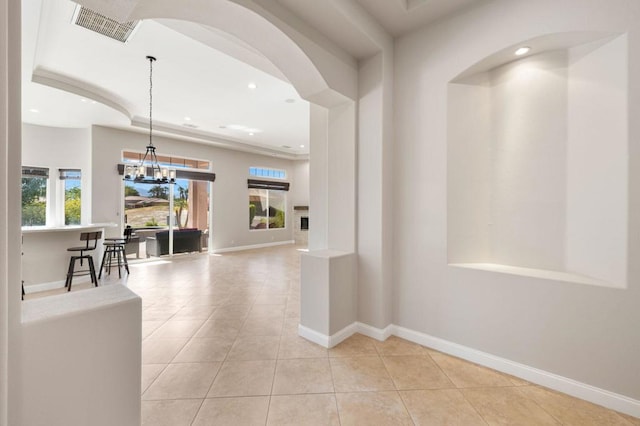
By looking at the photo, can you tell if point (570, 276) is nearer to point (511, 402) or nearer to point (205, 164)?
point (511, 402)

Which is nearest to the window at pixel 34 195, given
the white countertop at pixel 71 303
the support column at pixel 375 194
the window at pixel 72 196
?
the window at pixel 72 196

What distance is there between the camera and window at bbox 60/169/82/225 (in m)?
6.26

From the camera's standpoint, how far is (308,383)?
2119 millimetres

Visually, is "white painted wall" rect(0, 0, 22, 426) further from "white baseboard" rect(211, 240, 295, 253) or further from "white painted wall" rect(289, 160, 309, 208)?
"white painted wall" rect(289, 160, 309, 208)

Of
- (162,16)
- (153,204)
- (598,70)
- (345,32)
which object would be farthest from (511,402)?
(153,204)

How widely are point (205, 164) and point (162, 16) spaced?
22.6 ft

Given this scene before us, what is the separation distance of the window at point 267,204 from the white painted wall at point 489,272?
7540 mm

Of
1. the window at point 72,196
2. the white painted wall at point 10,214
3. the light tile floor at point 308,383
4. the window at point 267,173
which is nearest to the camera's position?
the white painted wall at point 10,214

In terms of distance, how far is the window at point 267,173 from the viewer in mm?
9688

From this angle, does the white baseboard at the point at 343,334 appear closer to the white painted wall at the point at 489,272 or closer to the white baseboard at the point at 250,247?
the white painted wall at the point at 489,272

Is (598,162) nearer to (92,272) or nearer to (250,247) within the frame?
(92,272)

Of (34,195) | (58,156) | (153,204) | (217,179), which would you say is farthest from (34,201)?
(217,179)

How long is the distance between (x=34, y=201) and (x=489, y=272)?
8740mm

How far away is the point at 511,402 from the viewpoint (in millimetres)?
1921
